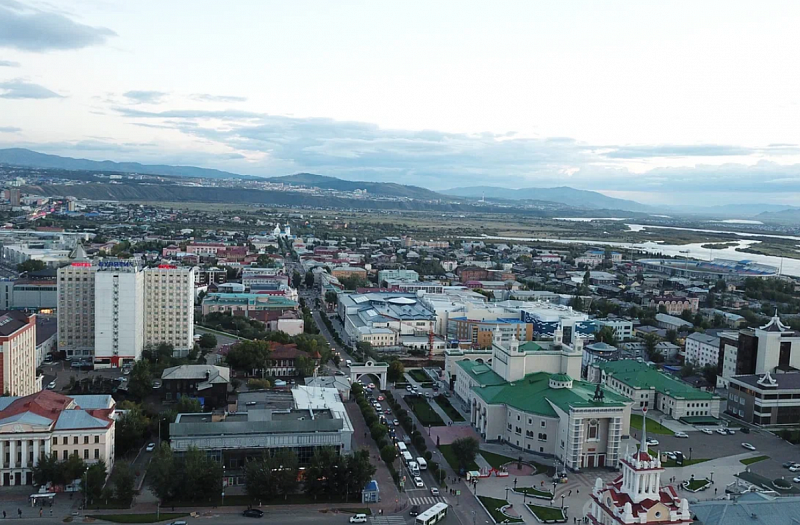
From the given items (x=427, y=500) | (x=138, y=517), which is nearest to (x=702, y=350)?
(x=427, y=500)

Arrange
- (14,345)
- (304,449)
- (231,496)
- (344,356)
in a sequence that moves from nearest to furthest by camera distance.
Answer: (231,496) → (304,449) → (14,345) → (344,356)

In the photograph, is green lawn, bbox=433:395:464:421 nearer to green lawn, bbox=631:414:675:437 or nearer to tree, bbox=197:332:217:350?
green lawn, bbox=631:414:675:437

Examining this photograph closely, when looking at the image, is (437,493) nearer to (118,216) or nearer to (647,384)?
(647,384)

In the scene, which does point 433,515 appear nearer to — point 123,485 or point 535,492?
point 535,492

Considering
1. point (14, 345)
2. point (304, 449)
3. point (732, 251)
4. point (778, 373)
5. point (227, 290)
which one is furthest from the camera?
point (732, 251)

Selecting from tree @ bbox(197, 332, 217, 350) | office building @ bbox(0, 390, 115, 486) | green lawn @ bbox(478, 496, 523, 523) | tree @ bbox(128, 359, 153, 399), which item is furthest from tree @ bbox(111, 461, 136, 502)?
tree @ bbox(197, 332, 217, 350)

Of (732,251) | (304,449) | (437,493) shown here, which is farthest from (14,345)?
(732,251)
